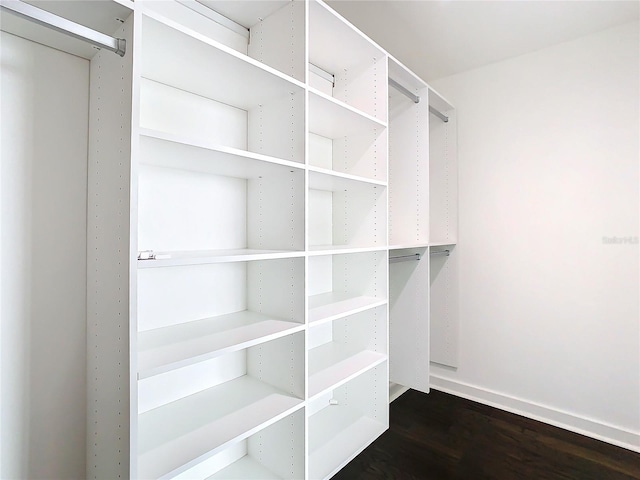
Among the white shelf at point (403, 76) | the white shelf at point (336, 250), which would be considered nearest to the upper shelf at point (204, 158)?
the white shelf at point (336, 250)

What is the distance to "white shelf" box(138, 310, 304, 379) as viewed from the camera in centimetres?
102

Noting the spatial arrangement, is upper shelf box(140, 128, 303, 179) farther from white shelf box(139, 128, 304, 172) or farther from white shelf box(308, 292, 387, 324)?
white shelf box(308, 292, 387, 324)

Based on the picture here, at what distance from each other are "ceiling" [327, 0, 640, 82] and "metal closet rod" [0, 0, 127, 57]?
1.41 metres

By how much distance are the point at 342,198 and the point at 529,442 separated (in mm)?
1940

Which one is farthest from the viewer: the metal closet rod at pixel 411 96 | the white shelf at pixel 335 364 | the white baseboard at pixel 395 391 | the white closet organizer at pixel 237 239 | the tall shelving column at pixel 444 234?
the tall shelving column at pixel 444 234

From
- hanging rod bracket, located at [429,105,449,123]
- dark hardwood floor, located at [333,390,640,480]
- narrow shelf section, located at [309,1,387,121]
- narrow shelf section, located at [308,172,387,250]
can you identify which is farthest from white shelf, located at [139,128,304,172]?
hanging rod bracket, located at [429,105,449,123]

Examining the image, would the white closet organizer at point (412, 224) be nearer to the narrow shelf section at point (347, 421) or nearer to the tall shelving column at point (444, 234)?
the tall shelving column at point (444, 234)

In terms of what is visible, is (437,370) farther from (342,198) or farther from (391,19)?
(391,19)

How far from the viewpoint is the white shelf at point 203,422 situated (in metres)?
1.08

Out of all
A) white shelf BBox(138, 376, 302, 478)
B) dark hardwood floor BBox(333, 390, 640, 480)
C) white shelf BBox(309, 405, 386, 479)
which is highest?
white shelf BBox(138, 376, 302, 478)

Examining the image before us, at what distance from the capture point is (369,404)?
6.77ft

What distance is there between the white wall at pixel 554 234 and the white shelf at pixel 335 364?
129 centimetres

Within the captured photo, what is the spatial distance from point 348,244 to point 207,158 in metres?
1.10

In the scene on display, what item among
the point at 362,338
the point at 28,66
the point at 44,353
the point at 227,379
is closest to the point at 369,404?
the point at 362,338
